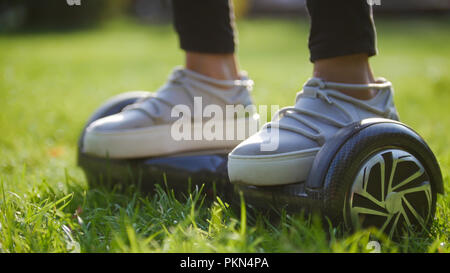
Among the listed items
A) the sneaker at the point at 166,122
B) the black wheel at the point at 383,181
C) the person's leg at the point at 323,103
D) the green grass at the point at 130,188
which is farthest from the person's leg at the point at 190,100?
the black wheel at the point at 383,181

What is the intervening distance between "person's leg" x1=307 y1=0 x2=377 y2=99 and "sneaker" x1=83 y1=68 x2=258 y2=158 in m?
0.39

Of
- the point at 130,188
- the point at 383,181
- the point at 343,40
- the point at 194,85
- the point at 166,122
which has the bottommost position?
the point at 130,188

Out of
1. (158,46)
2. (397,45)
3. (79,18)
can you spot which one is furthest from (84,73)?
(79,18)

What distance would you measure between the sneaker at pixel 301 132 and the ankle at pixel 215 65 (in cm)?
39

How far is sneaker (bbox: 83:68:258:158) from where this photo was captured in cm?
163

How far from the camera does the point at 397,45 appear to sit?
9734 millimetres

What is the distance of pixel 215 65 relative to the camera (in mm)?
1729

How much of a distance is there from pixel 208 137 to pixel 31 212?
0.63m

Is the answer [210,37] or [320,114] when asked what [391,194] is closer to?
[320,114]

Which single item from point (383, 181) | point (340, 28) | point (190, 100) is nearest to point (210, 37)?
point (190, 100)

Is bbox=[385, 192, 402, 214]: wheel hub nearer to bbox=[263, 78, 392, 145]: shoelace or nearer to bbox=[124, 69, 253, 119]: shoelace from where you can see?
bbox=[263, 78, 392, 145]: shoelace

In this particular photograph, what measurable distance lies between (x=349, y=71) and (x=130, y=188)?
0.82 m

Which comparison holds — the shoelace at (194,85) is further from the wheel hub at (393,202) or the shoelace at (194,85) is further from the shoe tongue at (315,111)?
the wheel hub at (393,202)

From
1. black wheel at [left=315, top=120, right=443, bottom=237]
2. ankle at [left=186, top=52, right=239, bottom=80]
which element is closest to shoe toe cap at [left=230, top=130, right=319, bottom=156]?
black wheel at [left=315, top=120, right=443, bottom=237]
